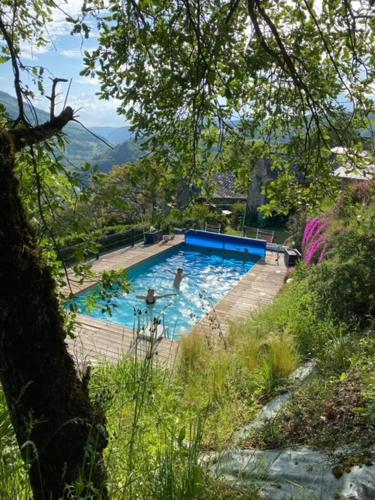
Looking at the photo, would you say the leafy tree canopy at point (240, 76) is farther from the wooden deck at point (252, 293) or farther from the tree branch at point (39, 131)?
the wooden deck at point (252, 293)

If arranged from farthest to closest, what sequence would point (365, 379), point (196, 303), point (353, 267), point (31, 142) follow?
point (196, 303) < point (353, 267) < point (365, 379) < point (31, 142)

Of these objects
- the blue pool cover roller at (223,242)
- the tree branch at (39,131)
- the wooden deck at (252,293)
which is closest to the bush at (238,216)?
the blue pool cover roller at (223,242)

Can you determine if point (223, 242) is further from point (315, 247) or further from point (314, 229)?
point (315, 247)

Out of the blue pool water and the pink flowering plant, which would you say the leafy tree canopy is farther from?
the blue pool water

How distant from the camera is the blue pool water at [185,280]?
12723 mm

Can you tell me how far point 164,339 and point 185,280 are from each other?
7077mm

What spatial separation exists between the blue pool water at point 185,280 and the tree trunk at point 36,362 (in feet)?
34.7

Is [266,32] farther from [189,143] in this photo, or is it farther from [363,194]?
[363,194]

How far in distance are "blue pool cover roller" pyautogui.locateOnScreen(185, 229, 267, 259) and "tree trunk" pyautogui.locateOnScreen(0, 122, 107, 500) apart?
18000 mm

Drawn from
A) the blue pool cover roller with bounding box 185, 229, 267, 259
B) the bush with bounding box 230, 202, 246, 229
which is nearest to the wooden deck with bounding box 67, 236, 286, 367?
the blue pool cover roller with bounding box 185, 229, 267, 259

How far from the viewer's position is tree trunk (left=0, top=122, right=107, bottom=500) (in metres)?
1.21

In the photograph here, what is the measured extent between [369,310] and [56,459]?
4697 millimetres

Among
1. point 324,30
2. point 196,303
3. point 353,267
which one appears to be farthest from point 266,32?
point 196,303

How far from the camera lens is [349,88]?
108 inches
